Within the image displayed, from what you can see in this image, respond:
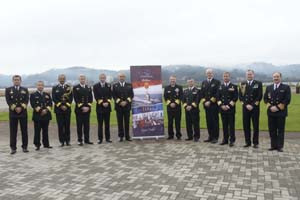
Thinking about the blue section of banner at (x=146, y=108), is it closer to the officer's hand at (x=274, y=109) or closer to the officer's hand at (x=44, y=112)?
the officer's hand at (x=44, y=112)

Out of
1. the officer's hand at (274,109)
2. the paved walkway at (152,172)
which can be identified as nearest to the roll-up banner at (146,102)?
the paved walkway at (152,172)

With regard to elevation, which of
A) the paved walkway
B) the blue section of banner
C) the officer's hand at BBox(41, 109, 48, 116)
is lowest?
the paved walkway

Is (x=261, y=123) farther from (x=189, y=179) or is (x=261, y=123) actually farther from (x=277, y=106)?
(x=189, y=179)

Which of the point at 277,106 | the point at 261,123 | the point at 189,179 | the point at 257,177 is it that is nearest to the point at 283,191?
the point at 257,177

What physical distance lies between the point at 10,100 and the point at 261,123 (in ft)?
32.6

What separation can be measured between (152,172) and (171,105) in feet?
13.7

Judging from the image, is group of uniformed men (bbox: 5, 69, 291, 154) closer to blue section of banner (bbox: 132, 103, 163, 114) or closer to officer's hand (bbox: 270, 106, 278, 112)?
officer's hand (bbox: 270, 106, 278, 112)

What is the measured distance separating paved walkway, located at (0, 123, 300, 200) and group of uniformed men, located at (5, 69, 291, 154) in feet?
1.88

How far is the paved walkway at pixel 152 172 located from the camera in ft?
18.6

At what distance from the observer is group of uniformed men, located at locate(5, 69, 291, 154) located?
902 centimetres

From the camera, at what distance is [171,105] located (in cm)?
1086

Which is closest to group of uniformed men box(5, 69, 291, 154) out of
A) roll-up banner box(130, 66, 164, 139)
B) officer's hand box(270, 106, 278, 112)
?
officer's hand box(270, 106, 278, 112)

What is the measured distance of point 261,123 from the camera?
1468cm

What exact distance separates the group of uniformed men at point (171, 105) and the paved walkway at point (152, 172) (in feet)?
1.88
